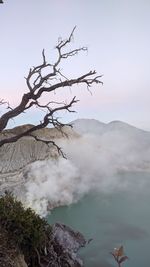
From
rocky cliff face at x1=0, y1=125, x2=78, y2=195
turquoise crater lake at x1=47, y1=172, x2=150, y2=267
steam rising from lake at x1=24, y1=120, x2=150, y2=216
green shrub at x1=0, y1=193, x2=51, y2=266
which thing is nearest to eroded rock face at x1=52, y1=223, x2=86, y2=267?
green shrub at x1=0, y1=193, x2=51, y2=266

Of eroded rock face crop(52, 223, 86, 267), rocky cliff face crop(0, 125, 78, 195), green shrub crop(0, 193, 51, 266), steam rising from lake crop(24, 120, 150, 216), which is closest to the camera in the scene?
green shrub crop(0, 193, 51, 266)

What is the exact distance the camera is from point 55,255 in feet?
47.8

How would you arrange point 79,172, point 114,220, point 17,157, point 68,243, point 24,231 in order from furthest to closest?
point 79,172 → point 114,220 → point 17,157 → point 68,243 → point 24,231

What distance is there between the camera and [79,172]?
155250 mm

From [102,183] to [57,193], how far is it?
3956 cm

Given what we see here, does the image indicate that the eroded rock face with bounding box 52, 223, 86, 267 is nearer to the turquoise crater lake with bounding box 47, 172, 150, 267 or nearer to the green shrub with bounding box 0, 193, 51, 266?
the green shrub with bounding box 0, 193, 51, 266

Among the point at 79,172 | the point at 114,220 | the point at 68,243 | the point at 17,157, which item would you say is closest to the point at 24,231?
the point at 68,243

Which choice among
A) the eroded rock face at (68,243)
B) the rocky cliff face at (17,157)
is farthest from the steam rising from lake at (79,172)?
the eroded rock face at (68,243)

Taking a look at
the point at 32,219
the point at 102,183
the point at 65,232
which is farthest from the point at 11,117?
the point at 102,183

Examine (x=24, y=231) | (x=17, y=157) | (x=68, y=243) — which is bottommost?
(x=24, y=231)

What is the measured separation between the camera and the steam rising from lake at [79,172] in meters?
120

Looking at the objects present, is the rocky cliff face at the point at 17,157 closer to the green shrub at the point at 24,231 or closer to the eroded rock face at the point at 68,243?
the eroded rock face at the point at 68,243

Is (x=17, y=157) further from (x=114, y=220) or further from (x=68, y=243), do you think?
(x=68, y=243)

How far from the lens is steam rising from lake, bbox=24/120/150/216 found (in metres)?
120
